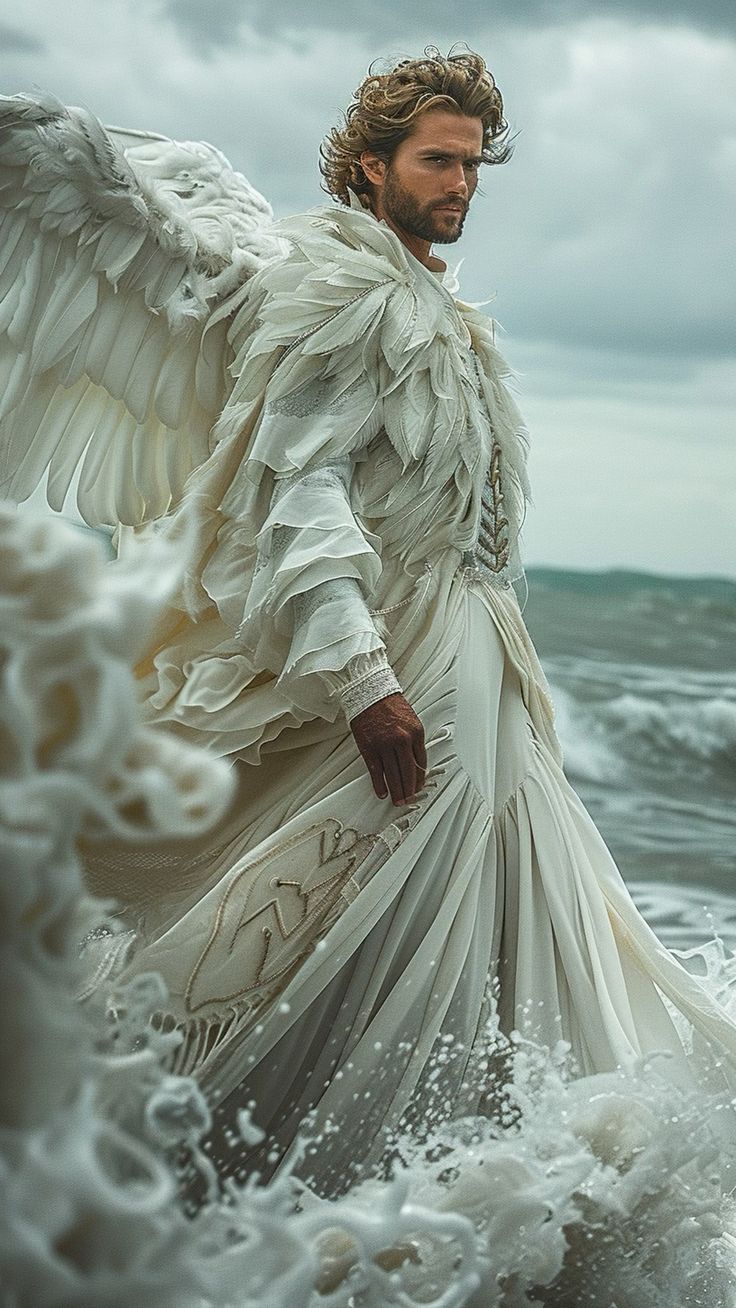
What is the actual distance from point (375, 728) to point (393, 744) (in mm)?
33

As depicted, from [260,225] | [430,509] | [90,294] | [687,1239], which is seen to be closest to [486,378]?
[430,509]

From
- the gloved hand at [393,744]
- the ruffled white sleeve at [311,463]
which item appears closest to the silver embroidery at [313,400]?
the ruffled white sleeve at [311,463]

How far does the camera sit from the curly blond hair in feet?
7.48

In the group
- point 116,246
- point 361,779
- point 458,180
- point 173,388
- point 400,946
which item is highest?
point 458,180

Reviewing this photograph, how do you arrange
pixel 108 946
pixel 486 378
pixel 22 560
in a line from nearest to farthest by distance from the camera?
pixel 22 560
pixel 108 946
pixel 486 378

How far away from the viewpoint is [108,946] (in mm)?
2148

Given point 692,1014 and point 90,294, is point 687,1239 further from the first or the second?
point 90,294

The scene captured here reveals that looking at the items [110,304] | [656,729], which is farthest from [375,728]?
[656,729]

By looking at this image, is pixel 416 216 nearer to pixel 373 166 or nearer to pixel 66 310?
pixel 373 166

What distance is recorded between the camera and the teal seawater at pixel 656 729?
232 inches

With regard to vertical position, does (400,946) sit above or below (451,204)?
below

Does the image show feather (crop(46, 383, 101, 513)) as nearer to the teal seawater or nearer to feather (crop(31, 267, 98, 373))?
feather (crop(31, 267, 98, 373))

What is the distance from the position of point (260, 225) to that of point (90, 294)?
0.35 meters

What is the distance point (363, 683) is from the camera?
6.70 ft
